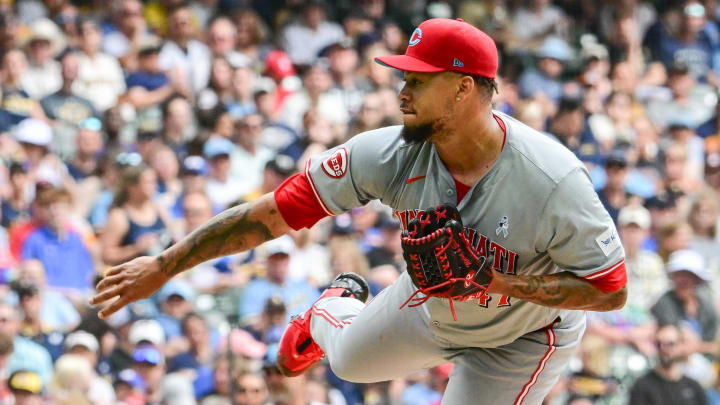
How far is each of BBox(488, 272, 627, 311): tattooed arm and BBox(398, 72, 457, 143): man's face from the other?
24.2 inches

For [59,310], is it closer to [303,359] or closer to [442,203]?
[303,359]

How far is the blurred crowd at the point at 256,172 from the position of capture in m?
7.27

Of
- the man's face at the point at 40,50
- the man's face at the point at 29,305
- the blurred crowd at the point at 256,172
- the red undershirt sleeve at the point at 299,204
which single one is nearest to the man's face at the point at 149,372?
the blurred crowd at the point at 256,172

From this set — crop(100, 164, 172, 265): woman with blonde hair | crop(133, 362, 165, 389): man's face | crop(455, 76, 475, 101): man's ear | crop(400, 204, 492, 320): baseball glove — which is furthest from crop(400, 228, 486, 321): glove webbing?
crop(100, 164, 172, 265): woman with blonde hair

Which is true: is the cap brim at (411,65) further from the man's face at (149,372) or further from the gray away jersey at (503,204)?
the man's face at (149,372)

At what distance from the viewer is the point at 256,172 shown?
9.18m

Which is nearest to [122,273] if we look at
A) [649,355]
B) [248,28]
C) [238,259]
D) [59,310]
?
[59,310]

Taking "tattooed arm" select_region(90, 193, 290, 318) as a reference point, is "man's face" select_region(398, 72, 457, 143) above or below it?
above

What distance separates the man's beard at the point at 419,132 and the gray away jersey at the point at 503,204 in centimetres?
19

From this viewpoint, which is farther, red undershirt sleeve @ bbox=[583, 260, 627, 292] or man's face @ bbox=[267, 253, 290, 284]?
man's face @ bbox=[267, 253, 290, 284]

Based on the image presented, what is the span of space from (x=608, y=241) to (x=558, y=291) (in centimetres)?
27

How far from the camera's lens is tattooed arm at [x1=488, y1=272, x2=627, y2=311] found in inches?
166

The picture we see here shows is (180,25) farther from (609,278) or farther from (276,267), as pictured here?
(609,278)

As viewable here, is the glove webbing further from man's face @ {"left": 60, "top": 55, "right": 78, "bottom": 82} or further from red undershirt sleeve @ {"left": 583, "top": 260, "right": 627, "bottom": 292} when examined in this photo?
man's face @ {"left": 60, "top": 55, "right": 78, "bottom": 82}
